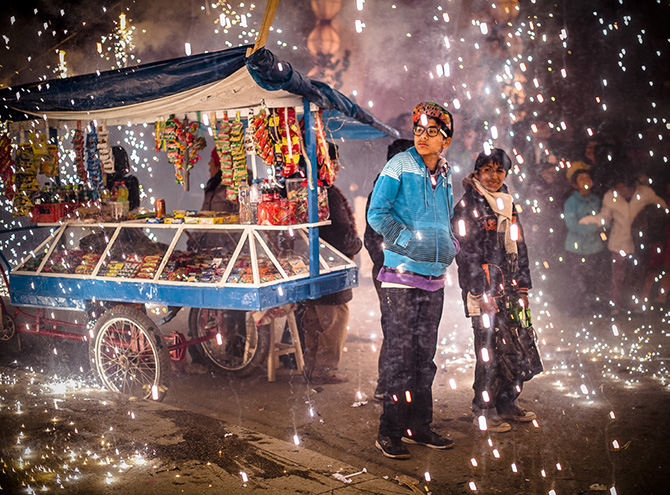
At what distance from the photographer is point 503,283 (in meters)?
4.78

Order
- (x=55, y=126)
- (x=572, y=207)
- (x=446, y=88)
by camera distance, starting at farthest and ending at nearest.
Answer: (x=446, y=88) → (x=572, y=207) → (x=55, y=126)

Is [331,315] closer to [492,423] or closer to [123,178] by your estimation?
[492,423]

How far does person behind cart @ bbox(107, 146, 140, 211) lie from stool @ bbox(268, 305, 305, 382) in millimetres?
2112

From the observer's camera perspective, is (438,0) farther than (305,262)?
Yes

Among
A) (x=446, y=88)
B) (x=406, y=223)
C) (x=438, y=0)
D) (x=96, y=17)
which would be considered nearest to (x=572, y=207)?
(x=446, y=88)

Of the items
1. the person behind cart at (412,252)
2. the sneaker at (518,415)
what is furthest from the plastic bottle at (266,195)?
the sneaker at (518,415)

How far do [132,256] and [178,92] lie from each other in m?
1.67

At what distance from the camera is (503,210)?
4.76 m

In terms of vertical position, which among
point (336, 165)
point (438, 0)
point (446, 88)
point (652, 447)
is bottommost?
point (652, 447)

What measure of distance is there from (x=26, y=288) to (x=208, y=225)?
7.58 ft

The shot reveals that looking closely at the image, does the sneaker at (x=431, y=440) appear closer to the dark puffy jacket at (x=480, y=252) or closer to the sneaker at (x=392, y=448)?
the sneaker at (x=392, y=448)

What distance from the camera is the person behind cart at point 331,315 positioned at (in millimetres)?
6094

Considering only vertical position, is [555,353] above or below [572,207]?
below

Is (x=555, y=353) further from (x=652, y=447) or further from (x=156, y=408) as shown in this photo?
(x=156, y=408)
